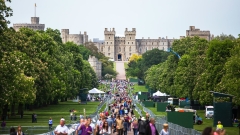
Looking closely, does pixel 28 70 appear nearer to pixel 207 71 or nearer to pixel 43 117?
pixel 43 117

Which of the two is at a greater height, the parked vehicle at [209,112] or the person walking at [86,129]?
the parked vehicle at [209,112]

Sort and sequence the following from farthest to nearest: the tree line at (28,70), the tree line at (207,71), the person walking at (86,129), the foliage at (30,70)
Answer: the tree line at (207,71), the foliage at (30,70), the tree line at (28,70), the person walking at (86,129)

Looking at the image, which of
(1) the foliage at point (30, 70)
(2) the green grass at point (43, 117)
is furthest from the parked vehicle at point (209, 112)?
(1) the foliage at point (30, 70)

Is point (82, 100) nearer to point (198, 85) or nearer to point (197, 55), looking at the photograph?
point (197, 55)

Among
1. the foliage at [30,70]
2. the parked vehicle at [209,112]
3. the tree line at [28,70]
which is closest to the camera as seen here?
the tree line at [28,70]

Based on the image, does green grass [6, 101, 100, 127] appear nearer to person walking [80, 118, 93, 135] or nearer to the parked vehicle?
the parked vehicle

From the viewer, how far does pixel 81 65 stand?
374ft

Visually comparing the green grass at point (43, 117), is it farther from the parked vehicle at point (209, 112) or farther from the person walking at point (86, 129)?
the person walking at point (86, 129)

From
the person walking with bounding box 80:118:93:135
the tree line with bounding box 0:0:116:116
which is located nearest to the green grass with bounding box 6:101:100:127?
the tree line with bounding box 0:0:116:116

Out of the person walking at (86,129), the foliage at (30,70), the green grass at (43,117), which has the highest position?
the foliage at (30,70)

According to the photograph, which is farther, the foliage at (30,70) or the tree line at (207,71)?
the tree line at (207,71)

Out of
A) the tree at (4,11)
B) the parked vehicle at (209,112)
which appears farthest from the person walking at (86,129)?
the parked vehicle at (209,112)

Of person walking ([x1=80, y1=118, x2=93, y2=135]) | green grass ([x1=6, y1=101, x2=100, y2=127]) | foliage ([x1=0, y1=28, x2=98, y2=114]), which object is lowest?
person walking ([x1=80, y1=118, x2=93, y2=135])

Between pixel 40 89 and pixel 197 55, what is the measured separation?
2075 cm
